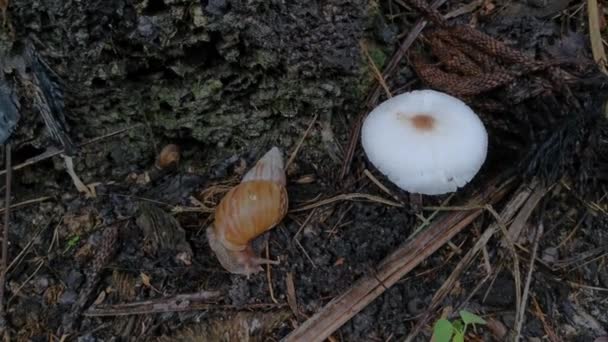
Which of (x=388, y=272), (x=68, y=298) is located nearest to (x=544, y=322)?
(x=388, y=272)

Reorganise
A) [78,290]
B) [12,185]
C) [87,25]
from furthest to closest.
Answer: [12,185], [78,290], [87,25]

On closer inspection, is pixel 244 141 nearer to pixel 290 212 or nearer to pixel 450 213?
pixel 290 212

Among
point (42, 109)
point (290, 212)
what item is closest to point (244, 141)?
point (290, 212)

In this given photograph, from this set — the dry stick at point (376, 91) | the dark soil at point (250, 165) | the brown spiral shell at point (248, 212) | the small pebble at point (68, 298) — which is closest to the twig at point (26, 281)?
the dark soil at point (250, 165)

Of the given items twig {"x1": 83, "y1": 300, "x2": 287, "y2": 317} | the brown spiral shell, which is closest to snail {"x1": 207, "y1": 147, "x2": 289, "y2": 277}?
the brown spiral shell

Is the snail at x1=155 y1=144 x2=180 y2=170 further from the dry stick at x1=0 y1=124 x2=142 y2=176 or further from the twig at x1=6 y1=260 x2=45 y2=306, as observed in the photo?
the twig at x1=6 y1=260 x2=45 y2=306
